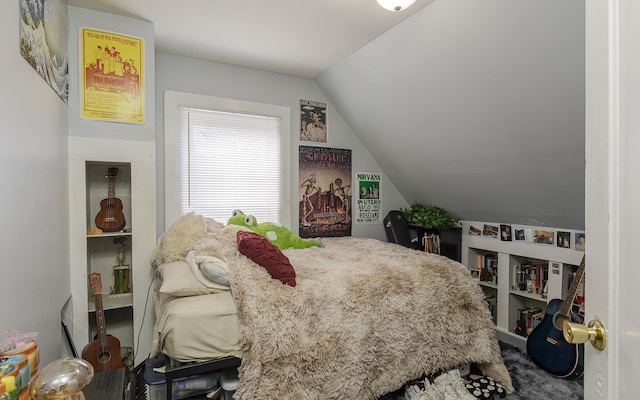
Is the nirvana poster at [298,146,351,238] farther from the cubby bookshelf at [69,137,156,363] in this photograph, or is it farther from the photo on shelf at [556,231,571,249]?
the photo on shelf at [556,231,571,249]

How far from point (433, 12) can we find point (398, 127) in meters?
1.16

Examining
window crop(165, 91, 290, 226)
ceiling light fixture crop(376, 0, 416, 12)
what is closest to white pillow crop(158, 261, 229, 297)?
window crop(165, 91, 290, 226)

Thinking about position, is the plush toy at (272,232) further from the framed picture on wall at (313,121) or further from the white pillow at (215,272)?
the framed picture on wall at (313,121)

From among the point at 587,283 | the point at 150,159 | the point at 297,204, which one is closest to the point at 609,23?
the point at 587,283

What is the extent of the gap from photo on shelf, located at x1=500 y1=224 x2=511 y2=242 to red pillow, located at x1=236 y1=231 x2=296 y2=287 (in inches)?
85.8

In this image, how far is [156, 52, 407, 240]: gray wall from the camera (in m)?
2.74

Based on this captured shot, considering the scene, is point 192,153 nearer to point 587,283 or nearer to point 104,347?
point 104,347

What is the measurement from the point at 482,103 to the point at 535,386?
195 cm

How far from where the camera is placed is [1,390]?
0.81 metres

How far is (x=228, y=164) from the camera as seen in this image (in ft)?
9.88

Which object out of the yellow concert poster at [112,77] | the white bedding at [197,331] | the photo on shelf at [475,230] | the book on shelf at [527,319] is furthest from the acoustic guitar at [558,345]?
the yellow concert poster at [112,77]

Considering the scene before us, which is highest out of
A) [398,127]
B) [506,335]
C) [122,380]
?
[398,127]

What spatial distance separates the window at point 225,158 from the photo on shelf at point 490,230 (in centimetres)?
197

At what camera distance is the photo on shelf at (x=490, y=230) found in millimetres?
A: 3074
